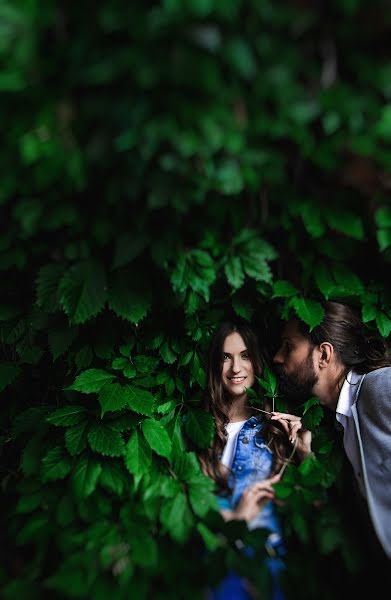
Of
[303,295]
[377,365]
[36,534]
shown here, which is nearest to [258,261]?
[303,295]

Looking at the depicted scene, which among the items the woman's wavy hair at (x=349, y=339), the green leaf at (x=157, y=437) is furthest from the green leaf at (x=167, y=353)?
the woman's wavy hair at (x=349, y=339)

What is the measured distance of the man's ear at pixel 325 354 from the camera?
204 centimetres

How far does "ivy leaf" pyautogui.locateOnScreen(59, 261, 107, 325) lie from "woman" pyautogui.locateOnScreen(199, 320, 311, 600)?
61cm

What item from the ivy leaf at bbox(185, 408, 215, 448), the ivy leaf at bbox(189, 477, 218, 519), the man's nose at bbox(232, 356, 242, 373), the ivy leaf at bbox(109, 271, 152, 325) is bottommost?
the ivy leaf at bbox(189, 477, 218, 519)

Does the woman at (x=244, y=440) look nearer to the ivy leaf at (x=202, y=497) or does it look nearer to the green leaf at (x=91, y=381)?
the ivy leaf at (x=202, y=497)

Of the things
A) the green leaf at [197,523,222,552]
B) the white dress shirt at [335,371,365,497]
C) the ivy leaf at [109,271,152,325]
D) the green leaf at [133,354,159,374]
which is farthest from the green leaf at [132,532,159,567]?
the white dress shirt at [335,371,365,497]

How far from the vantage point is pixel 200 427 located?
5.93 feet

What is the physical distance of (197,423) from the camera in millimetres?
1824

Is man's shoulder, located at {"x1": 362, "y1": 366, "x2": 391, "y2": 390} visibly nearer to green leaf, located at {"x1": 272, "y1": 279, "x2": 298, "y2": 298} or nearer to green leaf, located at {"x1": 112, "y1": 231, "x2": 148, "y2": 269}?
green leaf, located at {"x1": 272, "y1": 279, "x2": 298, "y2": 298}

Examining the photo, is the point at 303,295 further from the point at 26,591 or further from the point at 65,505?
the point at 26,591

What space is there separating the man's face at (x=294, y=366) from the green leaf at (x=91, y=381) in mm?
731

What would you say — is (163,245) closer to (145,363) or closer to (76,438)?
(145,363)

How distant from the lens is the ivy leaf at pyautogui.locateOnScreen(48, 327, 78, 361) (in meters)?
1.71

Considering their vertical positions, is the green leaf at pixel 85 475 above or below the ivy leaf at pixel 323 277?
below
